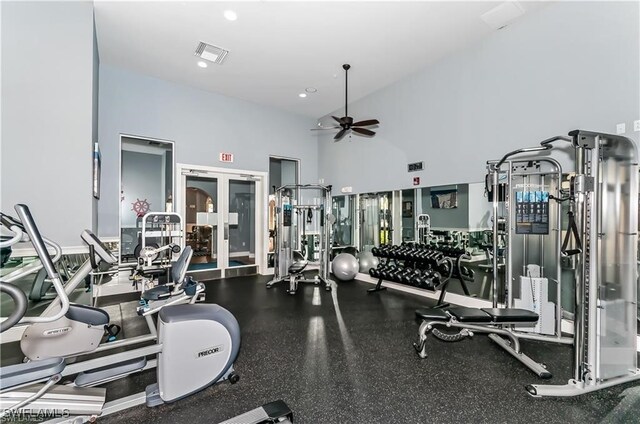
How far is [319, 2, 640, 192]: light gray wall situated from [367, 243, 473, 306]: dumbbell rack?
1.11 metres

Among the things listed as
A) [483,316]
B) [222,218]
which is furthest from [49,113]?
[483,316]

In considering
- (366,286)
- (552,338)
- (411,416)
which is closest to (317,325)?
(411,416)

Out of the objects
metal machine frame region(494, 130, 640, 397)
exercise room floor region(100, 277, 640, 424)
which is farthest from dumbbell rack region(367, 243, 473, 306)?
metal machine frame region(494, 130, 640, 397)

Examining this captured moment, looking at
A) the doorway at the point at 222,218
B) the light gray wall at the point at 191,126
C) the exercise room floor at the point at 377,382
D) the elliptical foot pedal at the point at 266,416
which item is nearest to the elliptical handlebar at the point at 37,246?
the exercise room floor at the point at 377,382

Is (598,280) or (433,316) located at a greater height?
(598,280)

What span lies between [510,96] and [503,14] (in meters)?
0.98

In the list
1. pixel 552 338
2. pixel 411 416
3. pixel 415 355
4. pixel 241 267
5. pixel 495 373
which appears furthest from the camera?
pixel 241 267

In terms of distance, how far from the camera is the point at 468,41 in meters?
4.04

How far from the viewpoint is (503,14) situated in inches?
137

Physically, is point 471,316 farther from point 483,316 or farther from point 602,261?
point 602,261

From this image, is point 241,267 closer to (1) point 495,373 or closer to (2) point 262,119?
(2) point 262,119

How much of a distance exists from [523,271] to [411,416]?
8.32ft

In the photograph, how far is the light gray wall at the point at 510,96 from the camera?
2.84 meters

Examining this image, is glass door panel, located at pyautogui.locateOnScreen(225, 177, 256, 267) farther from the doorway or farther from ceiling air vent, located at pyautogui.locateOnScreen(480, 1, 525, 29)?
ceiling air vent, located at pyautogui.locateOnScreen(480, 1, 525, 29)
